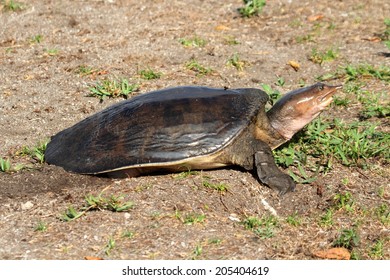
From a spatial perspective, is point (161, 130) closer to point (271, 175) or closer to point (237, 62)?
point (271, 175)

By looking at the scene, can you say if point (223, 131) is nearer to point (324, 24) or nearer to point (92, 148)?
point (92, 148)

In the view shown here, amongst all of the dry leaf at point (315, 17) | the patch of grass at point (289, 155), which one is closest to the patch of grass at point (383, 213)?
the patch of grass at point (289, 155)

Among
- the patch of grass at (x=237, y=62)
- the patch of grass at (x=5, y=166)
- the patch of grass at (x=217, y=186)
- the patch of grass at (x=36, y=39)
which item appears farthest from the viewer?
the patch of grass at (x=36, y=39)

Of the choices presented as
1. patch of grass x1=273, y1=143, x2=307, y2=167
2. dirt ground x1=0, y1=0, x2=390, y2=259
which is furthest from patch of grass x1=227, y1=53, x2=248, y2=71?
patch of grass x1=273, y1=143, x2=307, y2=167

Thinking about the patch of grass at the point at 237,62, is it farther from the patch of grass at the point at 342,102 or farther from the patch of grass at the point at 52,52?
the patch of grass at the point at 52,52

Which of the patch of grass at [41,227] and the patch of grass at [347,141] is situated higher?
the patch of grass at [41,227]

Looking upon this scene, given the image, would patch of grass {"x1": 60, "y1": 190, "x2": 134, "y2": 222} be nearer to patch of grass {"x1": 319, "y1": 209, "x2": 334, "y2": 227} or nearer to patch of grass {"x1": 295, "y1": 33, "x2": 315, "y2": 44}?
patch of grass {"x1": 319, "y1": 209, "x2": 334, "y2": 227}
